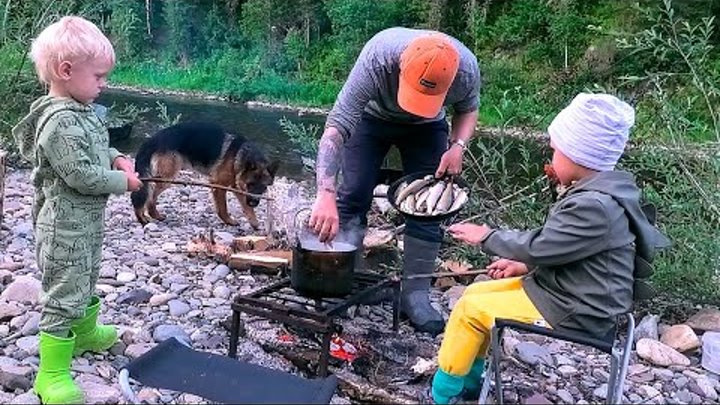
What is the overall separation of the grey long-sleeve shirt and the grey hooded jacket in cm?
121

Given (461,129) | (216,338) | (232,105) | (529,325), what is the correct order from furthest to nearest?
(232,105) < (461,129) < (216,338) < (529,325)

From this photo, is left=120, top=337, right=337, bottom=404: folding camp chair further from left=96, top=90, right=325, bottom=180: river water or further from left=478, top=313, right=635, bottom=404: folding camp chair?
left=96, top=90, right=325, bottom=180: river water

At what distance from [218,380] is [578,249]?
1278mm

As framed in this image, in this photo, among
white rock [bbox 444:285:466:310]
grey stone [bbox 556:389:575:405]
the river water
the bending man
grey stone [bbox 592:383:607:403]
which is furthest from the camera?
the river water

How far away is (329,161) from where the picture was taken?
3734 millimetres

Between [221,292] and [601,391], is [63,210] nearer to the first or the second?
[221,292]

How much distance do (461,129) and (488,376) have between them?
163cm

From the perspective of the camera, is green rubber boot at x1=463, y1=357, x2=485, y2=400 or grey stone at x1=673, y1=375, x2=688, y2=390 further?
grey stone at x1=673, y1=375, x2=688, y2=390

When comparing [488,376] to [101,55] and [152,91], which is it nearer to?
[101,55]

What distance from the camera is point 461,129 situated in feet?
13.6

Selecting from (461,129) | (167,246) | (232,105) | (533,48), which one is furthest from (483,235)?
(533,48)

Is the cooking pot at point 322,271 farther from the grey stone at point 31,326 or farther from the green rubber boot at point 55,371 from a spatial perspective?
the grey stone at point 31,326

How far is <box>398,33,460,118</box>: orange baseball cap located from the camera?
138 inches

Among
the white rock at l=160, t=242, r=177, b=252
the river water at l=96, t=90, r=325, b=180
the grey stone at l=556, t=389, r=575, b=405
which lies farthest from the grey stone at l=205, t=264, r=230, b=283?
the river water at l=96, t=90, r=325, b=180
